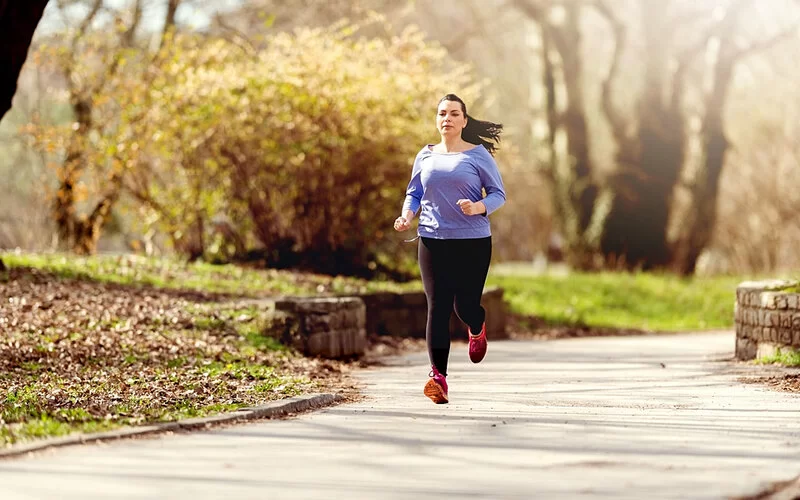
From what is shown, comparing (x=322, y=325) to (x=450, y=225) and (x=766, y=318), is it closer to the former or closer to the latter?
(x=766, y=318)

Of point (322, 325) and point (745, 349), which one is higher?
point (322, 325)

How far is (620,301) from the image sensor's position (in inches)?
928

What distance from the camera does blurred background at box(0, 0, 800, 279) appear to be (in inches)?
806

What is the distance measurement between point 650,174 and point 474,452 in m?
24.3

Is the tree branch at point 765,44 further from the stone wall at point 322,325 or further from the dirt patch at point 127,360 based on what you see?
the stone wall at point 322,325

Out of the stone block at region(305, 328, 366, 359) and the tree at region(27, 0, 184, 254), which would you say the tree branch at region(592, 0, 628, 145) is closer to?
the tree at region(27, 0, 184, 254)

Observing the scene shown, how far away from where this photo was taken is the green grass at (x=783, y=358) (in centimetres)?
1221

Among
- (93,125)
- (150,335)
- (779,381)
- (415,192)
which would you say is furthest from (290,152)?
(415,192)

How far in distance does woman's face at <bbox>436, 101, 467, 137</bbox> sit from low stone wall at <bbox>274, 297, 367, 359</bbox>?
14.7ft

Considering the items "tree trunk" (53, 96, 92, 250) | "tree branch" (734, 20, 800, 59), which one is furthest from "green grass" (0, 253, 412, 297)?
"tree branch" (734, 20, 800, 59)

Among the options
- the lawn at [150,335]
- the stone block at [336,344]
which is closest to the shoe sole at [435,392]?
the lawn at [150,335]

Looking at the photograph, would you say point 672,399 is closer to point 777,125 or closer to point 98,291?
point 98,291

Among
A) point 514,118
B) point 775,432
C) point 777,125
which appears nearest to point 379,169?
point 775,432

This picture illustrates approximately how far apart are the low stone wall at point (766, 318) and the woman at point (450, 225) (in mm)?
4633
